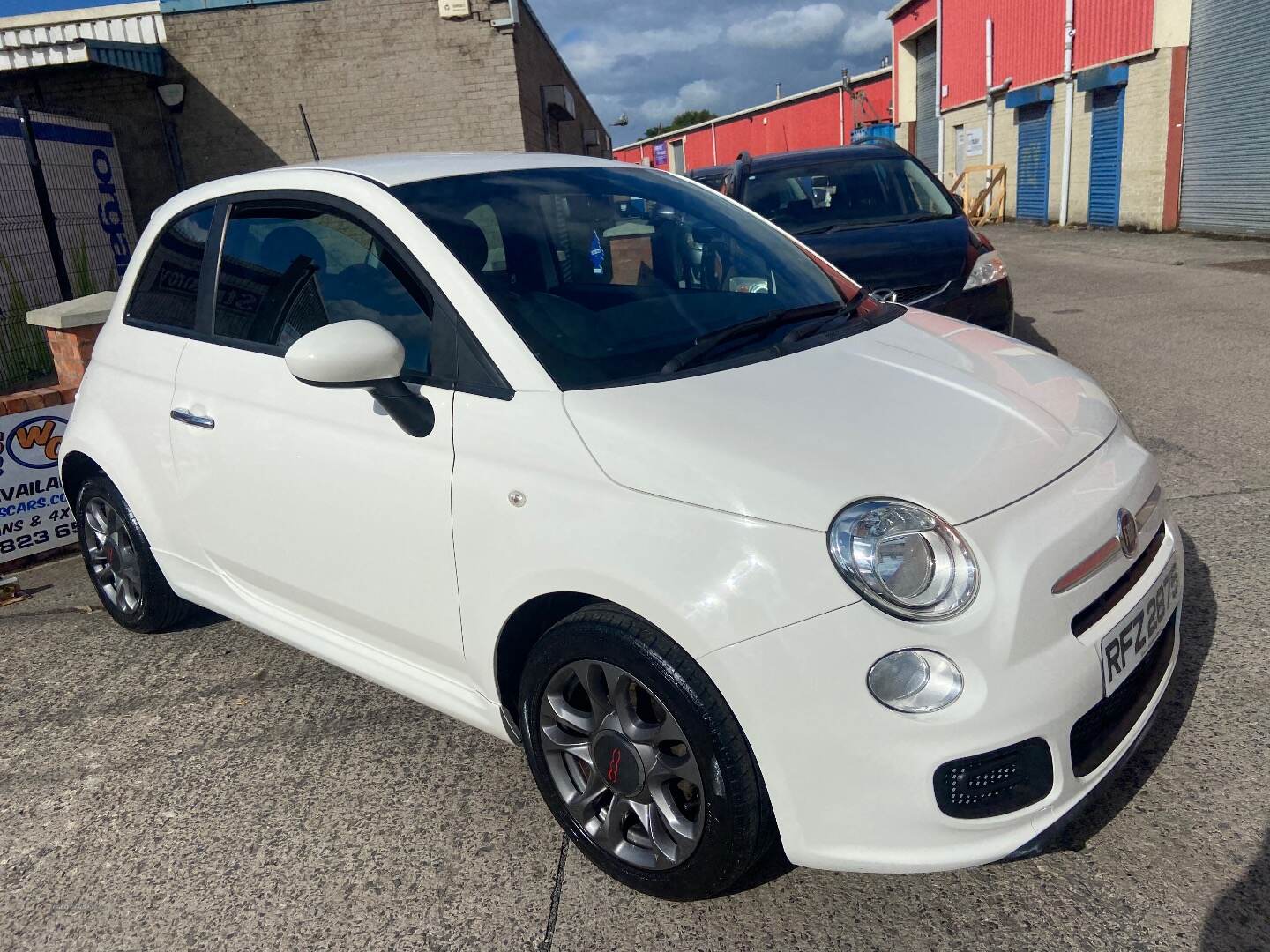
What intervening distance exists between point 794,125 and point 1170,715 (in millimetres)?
49613

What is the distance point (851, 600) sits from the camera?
6.35ft

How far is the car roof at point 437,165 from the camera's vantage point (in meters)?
2.91

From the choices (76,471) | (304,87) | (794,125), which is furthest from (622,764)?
(794,125)

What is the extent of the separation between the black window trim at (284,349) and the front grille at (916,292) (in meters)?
3.90

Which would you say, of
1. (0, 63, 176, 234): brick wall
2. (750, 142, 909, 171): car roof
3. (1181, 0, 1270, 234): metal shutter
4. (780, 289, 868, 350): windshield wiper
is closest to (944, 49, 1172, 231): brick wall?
(1181, 0, 1270, 234): metal shutter

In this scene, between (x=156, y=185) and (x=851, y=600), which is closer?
(x=851, y=600)

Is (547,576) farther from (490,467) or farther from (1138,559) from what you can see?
(1138,559)

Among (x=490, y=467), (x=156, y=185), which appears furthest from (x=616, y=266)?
(x=156, y=185)

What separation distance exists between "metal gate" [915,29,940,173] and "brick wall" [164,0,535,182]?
812 inches

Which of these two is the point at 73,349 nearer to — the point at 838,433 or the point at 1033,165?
the point at 838,433

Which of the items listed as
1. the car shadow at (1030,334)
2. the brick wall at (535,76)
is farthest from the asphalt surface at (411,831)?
the brick wall at (535,76)

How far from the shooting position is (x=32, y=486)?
16.4 feet

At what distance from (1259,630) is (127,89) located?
50.6ft

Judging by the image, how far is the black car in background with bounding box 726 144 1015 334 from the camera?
595cm
